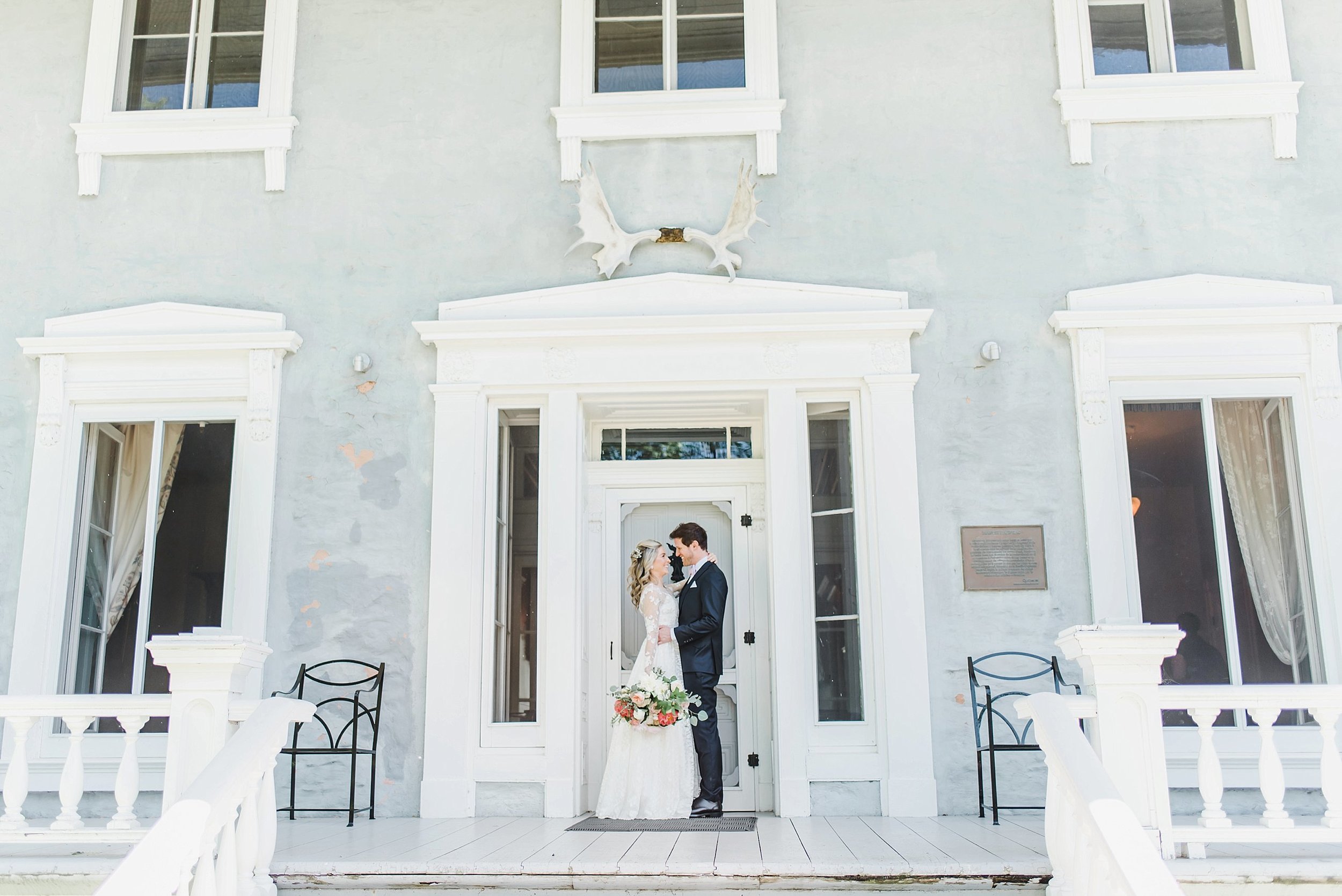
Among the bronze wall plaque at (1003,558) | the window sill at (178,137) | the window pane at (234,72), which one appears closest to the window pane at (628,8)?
the window sill at (178,137)

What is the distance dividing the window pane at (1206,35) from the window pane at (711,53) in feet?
7.94

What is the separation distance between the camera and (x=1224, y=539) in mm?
6289

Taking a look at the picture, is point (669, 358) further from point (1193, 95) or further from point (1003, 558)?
point (1193, 95)

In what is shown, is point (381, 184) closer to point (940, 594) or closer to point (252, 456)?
point (252, 456)

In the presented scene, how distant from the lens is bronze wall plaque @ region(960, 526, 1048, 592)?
20.5 ft

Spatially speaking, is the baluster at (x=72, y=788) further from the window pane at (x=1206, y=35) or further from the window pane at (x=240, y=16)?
the window pane at (x=1206, y=35)

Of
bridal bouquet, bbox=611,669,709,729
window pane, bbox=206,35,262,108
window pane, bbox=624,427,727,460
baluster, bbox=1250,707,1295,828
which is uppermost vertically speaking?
window pane, bbox=206,35,262,108

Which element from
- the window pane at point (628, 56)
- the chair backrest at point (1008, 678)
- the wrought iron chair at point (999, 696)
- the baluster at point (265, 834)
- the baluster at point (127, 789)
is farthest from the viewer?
the window pane at point (628, 56)

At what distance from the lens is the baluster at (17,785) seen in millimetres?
4727

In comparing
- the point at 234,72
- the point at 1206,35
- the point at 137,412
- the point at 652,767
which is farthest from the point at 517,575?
the point at 1206,35

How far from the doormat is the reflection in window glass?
73cm

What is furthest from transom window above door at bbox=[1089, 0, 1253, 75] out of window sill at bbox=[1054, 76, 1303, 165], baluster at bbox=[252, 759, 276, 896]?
baluster at bbox=[252, 759, 276, 896]

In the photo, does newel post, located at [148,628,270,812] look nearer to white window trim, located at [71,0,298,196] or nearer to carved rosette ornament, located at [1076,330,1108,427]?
white window trim, located at [71,0,298,196]

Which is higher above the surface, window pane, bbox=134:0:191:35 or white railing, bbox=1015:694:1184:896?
window pane, bbox=134:0:191:35
